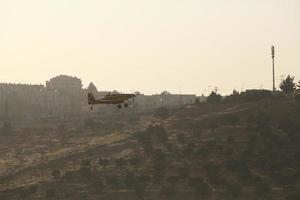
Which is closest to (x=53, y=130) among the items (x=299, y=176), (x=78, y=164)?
(x=78, y=164)

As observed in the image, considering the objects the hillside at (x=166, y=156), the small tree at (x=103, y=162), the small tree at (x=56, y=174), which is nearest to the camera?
the hillside at (x=166, y=156)

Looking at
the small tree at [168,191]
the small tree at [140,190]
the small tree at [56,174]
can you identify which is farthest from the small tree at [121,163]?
the small tree at [168,191]

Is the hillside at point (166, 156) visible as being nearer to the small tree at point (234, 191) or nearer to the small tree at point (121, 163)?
the small tree at point (121, 163)

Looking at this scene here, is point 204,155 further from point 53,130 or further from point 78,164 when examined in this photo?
point 53,130

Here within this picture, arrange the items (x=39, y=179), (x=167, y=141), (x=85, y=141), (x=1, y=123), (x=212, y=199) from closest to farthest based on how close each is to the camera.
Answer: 1. (x=212, y=199)
2. (x=39, y=179)
3. (x=167, y=141)
4. (x=85, y=141)
5. (x=1, y=123)

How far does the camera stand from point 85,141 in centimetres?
12044

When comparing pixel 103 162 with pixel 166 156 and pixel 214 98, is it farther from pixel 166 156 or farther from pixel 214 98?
pixel 214 98

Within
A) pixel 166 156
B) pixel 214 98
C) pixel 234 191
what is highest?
pixel 214 98

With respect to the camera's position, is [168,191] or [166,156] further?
[166,156]

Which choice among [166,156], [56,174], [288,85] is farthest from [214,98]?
[56,174]

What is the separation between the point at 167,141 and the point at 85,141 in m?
20.3

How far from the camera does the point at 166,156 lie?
101m

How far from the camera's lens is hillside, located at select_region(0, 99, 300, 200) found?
8719 cm

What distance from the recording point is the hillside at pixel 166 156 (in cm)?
8719
